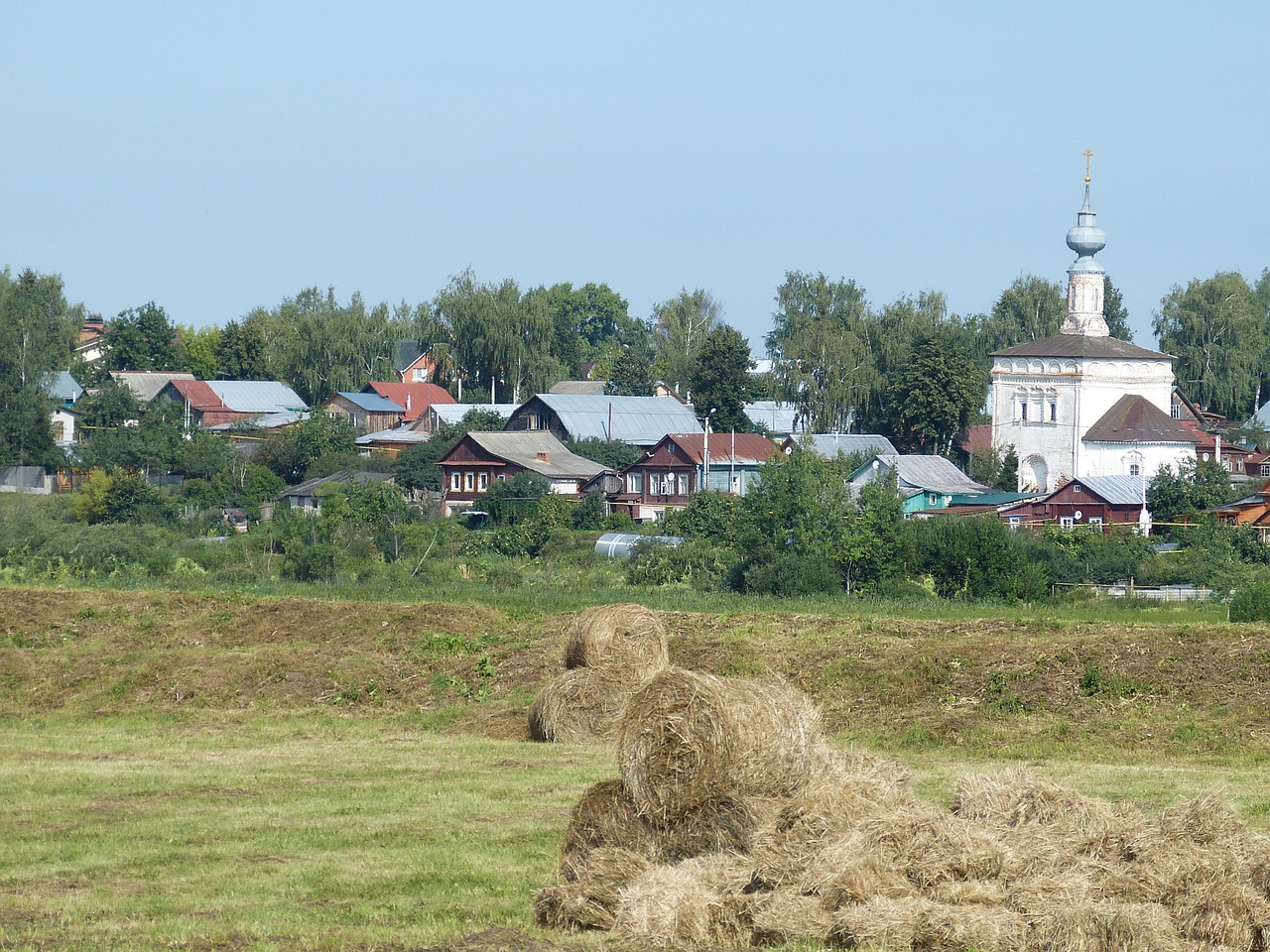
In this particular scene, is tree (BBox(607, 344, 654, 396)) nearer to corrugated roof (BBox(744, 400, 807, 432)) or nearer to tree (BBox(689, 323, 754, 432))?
corrugated roof (BBox(744, 400, 807, 432))

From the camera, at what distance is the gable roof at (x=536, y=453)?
239 feet

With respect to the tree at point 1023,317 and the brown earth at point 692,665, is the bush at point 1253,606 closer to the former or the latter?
the brown earth at point 692,665

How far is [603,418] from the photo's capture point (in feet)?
277

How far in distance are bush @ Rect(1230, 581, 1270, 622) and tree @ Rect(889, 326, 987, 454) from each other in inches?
2391

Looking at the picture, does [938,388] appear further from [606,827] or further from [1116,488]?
[606,827]

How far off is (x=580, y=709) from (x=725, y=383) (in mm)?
75990

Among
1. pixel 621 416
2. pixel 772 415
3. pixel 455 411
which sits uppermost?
pixel 772 415

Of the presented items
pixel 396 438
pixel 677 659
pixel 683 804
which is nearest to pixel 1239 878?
pixel 683 804

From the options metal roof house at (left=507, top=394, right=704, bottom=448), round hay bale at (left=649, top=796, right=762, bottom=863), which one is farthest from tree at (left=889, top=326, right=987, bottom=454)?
round hay bale at (left=649, top=796, right=762, bottom=863)

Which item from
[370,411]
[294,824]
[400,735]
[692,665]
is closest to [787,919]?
[294,824]

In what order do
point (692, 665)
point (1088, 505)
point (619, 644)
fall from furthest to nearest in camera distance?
point (1088, 505), point (692, 665), point (619, 644)

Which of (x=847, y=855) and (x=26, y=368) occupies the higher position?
(x=26, y=368)

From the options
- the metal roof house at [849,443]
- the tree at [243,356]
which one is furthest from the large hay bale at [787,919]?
the tree at [243,356]

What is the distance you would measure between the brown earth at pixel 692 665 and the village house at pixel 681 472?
45204 mm
